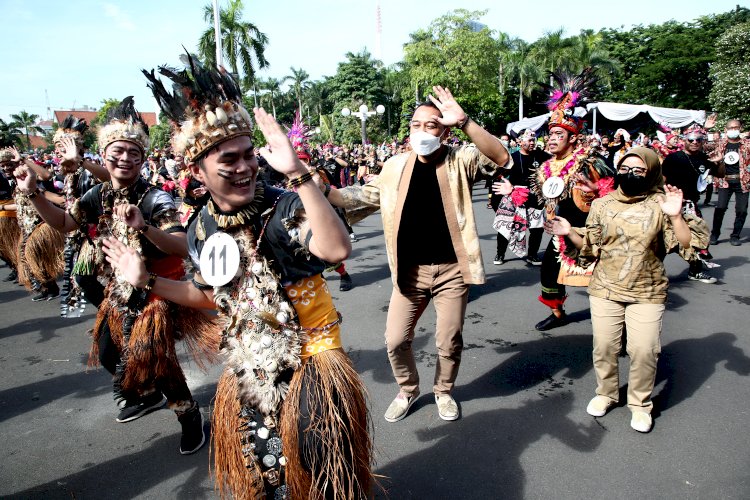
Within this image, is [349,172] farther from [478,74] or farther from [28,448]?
[478,74]

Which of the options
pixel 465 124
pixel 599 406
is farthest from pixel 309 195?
pixel 599 406

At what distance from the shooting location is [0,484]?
9.65 feet

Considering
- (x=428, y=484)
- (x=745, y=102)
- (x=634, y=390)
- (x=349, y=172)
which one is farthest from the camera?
(x=745, y=102)

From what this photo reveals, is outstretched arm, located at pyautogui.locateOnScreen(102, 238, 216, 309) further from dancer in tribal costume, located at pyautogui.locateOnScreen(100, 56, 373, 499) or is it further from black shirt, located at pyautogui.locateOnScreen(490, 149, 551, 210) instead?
black shirt, located at pyautogui.locateOnScreen(490, 149, 551, 210)

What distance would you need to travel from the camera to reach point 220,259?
1796 mm

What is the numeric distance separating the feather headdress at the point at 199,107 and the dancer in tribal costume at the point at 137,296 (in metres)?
1.01

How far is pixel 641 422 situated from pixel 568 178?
2.08 m

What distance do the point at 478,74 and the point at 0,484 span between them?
1583 inches

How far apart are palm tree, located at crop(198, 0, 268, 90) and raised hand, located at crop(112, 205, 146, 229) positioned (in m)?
23.8

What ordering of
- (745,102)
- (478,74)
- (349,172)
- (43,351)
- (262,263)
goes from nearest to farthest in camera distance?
1. (262,263)
2. (43,351)
3. (349,172)
4. (745,102)
5. (478,74)

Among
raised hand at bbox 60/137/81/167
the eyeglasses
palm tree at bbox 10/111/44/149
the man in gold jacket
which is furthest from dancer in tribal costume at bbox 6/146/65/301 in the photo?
palm tree at bbox 10/111/44/149

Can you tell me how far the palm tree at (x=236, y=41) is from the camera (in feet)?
79.4

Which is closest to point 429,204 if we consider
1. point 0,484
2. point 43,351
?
point 0,484

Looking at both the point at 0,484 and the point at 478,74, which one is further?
the point at 478,74
